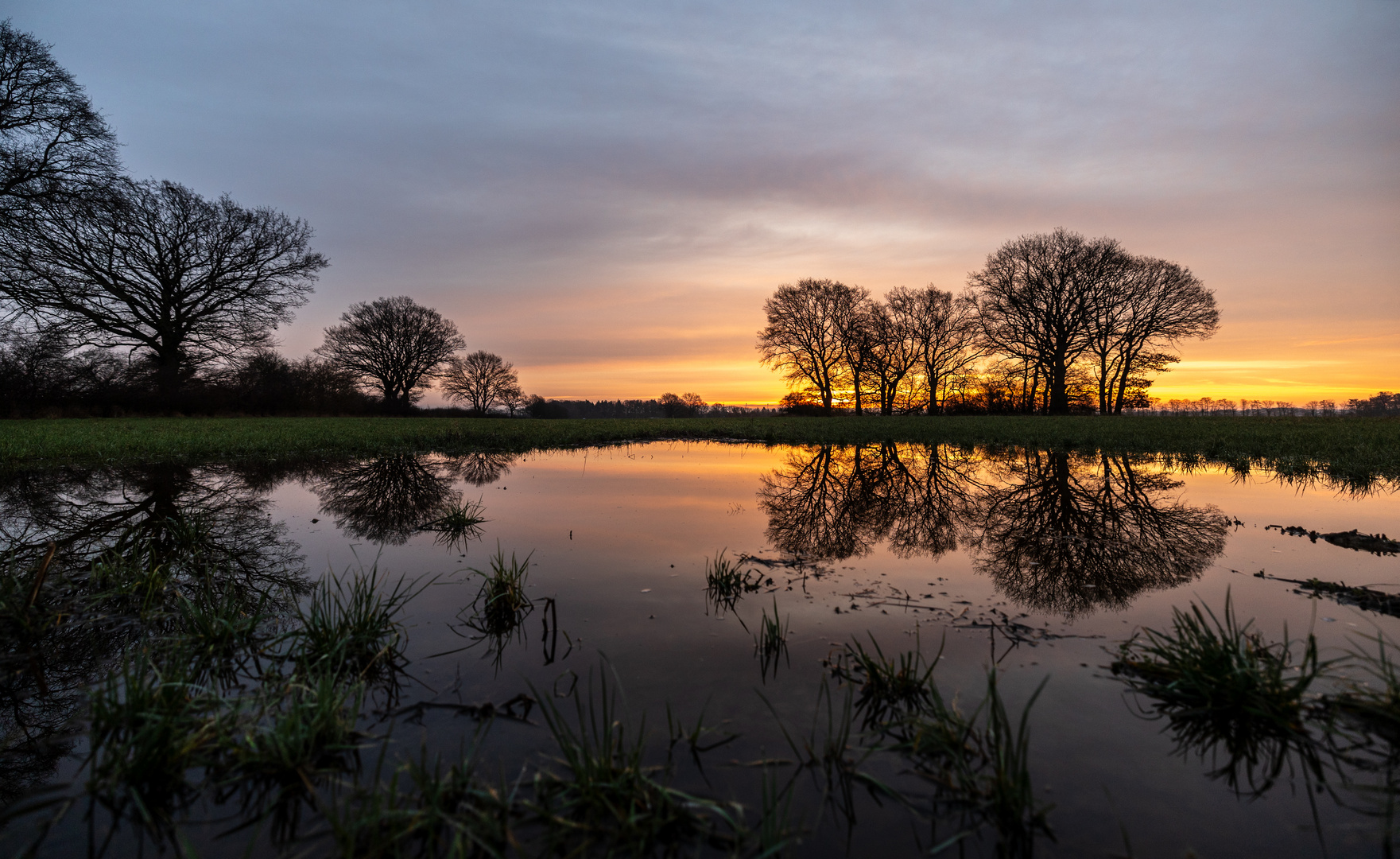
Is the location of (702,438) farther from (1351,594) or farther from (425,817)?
(425,817)

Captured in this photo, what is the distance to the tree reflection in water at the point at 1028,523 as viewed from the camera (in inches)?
176

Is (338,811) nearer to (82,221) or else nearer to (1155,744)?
(1155,744)

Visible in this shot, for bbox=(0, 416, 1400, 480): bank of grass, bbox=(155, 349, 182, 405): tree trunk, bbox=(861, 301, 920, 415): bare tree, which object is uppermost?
bbox=(861, 301, 920, 415): bare tree

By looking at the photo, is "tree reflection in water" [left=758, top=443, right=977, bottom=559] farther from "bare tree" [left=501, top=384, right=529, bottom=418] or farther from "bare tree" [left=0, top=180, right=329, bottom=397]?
"bare tree" [left=501, top=384, right=529, bottom=418]

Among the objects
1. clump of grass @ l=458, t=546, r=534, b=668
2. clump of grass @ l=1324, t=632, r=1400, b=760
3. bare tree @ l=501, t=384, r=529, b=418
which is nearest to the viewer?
clump of grass @ l=1324, t=632, r=1400, b=760

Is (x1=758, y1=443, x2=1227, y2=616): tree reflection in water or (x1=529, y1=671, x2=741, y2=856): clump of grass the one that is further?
(x1=758, y1=443, x2=1227, y2=616): tree reflection in water

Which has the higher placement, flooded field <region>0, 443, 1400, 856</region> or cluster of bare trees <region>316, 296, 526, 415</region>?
cluster of bare trees <region>316, 296, 526, 415</region>

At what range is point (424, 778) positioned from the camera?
1.91m

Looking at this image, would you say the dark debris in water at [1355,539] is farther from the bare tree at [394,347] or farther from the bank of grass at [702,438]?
the bare tree at [394,347]

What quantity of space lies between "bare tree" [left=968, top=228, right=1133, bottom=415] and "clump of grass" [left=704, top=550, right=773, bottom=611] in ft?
129

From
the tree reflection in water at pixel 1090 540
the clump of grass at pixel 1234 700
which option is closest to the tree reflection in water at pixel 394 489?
the tree reflection in water at pixel 1090 540

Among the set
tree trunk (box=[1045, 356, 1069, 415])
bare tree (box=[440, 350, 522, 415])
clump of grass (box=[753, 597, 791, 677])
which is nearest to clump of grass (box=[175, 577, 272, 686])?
clump of grass (box=[753, 597, 791, 677])

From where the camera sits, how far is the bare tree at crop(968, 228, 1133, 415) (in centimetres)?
3456

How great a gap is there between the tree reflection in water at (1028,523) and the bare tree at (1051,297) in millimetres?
29339
